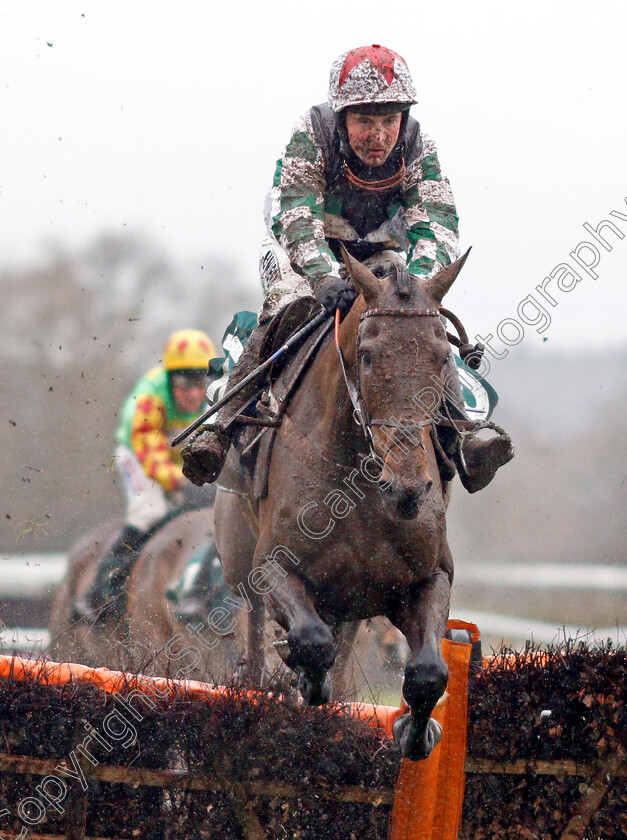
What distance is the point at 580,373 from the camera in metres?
19.6

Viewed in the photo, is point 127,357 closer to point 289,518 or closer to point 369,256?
point 369,256

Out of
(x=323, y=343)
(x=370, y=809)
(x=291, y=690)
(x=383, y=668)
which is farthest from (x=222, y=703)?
(x=383, y=668)

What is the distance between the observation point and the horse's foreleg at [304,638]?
13.9ft

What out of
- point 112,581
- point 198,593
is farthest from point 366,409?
point 112,581

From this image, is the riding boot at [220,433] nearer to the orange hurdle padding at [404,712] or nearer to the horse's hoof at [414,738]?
the orange hurdle padding at [404,712]

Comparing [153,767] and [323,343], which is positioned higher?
[323,343]

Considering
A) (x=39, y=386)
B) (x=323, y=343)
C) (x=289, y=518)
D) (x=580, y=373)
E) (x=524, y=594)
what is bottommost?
(x=289, y=518)

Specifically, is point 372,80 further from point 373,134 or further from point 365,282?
point 365,282

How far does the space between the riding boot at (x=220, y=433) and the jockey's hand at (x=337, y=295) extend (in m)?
0.72

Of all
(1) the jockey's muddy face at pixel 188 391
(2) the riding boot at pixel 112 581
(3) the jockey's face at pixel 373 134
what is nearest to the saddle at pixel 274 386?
(3) the jockey's face at pixel 373 134

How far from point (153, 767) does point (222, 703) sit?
0.39 meters

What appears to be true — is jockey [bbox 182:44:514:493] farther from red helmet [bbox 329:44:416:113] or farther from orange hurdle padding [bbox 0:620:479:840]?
orange hurdle padding [bbox 0:620:479:840]

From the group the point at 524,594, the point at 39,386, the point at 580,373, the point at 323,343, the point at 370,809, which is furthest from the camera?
the point at 580,373

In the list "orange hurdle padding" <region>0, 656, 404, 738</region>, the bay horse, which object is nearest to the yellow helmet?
the bay horse
